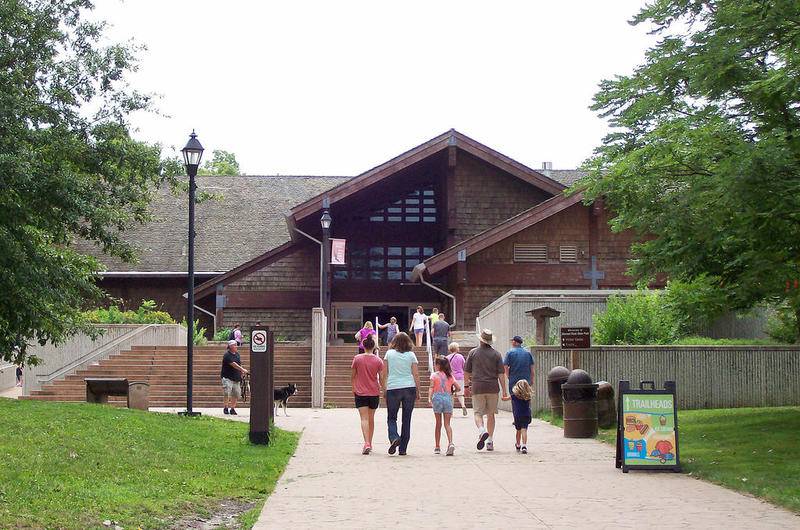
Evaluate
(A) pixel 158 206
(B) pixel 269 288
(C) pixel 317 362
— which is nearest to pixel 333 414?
(C) pixel 317 362

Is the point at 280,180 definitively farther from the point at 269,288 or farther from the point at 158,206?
the point at 269,288

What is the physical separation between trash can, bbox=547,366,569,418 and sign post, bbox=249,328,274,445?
6.85m

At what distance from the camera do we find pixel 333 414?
25.4 meters

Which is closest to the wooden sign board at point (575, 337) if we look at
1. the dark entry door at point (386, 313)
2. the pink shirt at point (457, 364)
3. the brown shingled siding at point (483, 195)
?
the pink shirt at point (457, 364)

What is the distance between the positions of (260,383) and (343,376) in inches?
593

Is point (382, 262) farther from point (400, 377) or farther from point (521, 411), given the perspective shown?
point (521, 411)

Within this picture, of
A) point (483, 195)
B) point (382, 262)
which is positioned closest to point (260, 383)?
point (483, 195)

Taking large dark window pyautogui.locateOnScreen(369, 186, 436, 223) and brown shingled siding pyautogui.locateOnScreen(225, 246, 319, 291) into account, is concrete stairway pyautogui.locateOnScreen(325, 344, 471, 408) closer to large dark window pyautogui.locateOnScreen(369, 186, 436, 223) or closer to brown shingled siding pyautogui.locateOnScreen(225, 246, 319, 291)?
brown shingled siding pyautogui.locateOnScreen(225, 246, 319, 291)

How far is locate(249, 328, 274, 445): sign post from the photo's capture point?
15.4 m

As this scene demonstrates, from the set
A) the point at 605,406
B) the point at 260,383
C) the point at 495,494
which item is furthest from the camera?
the point at 605,406

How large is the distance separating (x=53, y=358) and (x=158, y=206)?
15983mm

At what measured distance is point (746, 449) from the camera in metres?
15.1

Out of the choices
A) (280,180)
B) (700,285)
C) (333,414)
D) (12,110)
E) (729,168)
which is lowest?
(333,414)

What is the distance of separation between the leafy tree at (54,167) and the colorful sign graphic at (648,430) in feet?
35.2
